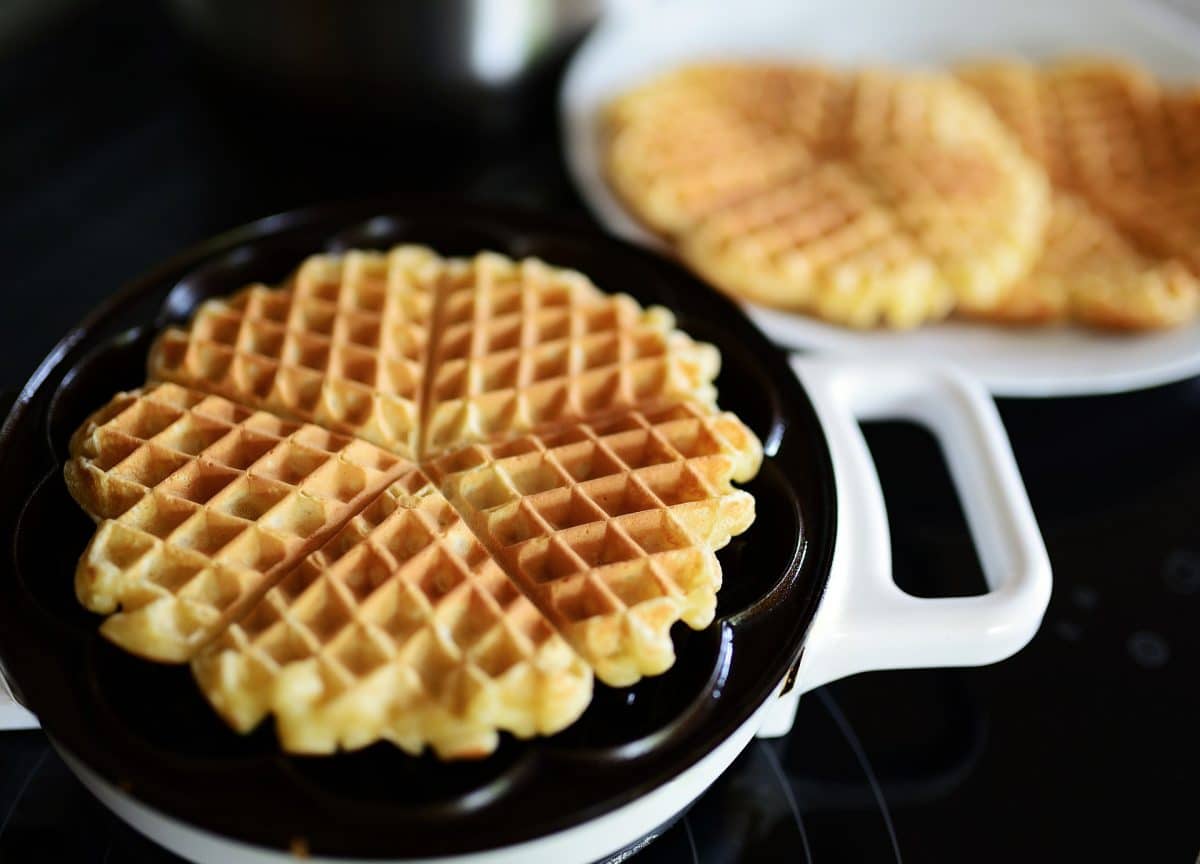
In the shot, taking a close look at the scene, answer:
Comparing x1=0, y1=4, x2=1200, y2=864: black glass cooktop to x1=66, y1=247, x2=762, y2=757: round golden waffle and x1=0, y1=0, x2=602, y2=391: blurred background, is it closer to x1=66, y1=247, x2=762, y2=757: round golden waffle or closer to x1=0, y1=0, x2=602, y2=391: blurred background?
x1=0, y1=0, x2=602, y2=391: blurred background

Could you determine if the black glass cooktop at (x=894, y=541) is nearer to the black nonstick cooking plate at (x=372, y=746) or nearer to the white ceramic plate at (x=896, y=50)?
the white ceramic plate at (x=896, y=50)

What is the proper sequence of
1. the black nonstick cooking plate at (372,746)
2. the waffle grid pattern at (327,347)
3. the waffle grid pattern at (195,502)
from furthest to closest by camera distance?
the waffle grid pattern at (327,347) → the waffle grid pattern at (195,502) → the black nonstick cooking plate at (372,746)

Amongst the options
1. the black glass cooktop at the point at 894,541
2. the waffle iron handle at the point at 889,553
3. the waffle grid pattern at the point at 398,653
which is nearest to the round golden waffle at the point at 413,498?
the waffle grid pattern at the point at 398,653

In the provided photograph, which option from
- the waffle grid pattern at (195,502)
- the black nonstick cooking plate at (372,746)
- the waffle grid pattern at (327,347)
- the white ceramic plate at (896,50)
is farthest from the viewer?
the white ceramic plate at (896,50)

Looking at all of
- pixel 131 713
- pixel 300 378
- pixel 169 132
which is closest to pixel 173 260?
pixel 300 378

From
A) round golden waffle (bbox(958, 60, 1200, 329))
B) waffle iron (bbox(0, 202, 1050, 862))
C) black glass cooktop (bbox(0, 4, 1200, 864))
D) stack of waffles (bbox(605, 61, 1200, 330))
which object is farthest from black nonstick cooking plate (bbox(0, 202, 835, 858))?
round golden waffle (bbox(958, 60, 1200, 329))
